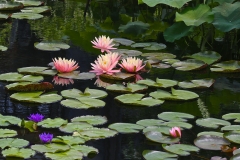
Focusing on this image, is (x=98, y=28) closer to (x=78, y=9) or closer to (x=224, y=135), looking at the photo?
(x=78, y=9)

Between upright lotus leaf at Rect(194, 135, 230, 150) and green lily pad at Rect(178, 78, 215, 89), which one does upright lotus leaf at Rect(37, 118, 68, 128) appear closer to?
upright lotus leaf at Rect(194, 135, 230, 150)

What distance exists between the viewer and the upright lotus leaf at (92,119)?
2531 millimetres

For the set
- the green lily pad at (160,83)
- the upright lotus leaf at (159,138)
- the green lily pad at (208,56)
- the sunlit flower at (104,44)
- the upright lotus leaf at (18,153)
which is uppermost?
the sunlit flower at (104,44)

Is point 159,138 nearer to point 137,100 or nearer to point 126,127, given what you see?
point 126,127

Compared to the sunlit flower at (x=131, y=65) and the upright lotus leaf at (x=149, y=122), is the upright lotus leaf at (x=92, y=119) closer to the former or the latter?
the upright lotus leaf at (x=149, y=122)

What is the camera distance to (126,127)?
2488 mm

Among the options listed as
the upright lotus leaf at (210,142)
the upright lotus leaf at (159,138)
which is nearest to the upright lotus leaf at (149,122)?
the upright lotus leaf at (159,138)

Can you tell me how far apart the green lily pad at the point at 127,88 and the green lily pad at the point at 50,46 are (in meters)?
0.86

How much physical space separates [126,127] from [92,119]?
0.17m

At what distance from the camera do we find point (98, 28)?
4543mm

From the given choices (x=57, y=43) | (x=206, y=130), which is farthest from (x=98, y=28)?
(x=206, y=130)

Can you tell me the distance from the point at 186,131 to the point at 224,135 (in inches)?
6.8

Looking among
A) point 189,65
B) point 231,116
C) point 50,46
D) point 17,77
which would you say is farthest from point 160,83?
point 50,46

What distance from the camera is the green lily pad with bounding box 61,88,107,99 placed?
2889mm
